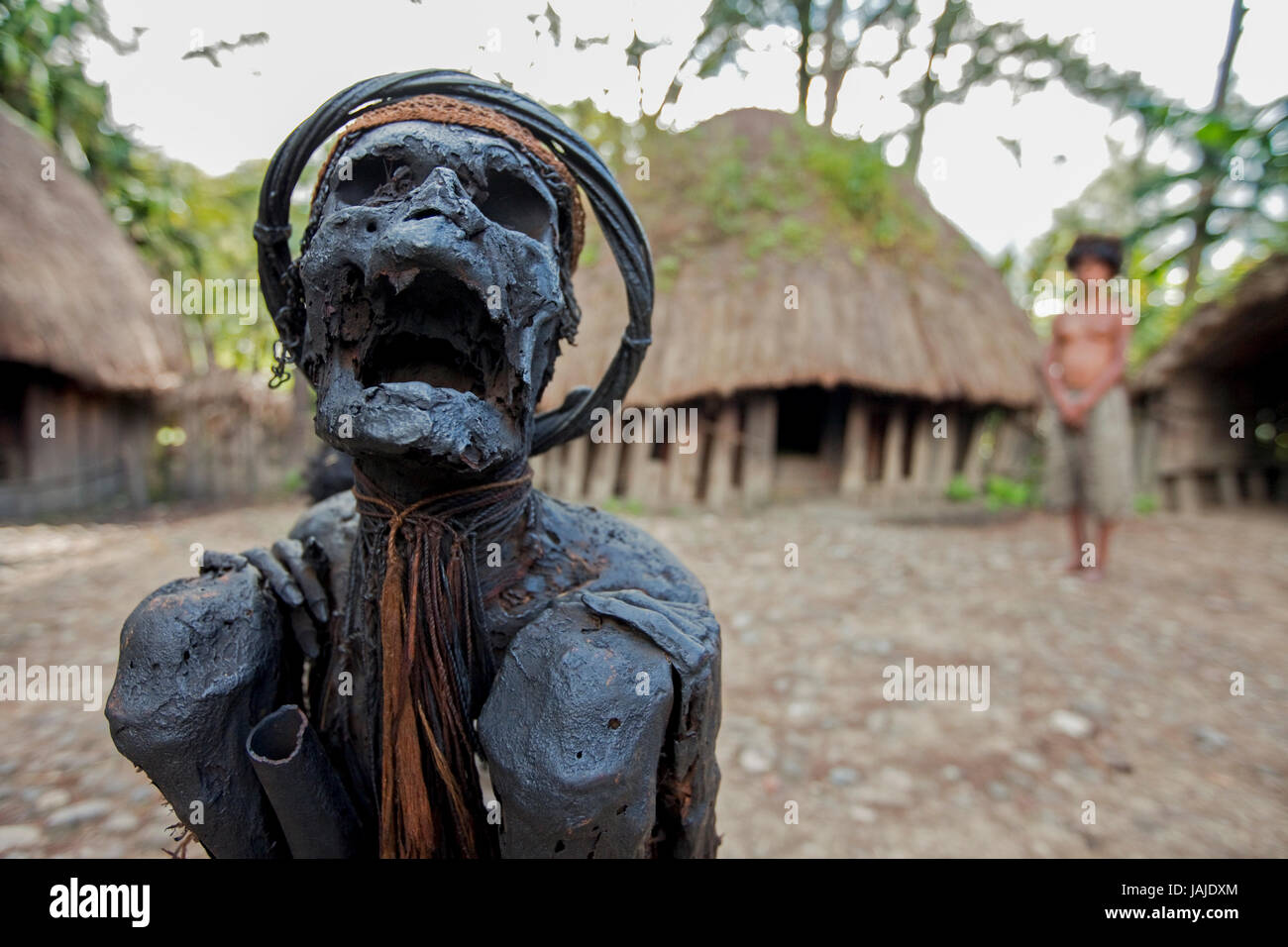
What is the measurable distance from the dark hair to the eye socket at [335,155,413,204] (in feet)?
18.2

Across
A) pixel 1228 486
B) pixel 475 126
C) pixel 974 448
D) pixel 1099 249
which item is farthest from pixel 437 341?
pixel 1228 486

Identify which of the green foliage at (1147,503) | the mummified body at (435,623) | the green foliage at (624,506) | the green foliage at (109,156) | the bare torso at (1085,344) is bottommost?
the green foliage at (1147,503)

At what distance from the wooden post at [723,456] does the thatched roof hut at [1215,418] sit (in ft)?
16.9

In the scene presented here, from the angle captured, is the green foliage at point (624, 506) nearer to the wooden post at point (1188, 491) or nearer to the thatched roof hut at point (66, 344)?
the thatched roof hut at point (66, 344)

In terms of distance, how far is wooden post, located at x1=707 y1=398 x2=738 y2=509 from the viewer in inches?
312

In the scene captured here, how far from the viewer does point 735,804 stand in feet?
8.95

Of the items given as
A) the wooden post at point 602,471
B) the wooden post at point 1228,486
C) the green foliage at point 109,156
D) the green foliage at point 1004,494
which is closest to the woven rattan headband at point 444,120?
the green foliage at point 109,156

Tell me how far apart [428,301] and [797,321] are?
23.6 feet

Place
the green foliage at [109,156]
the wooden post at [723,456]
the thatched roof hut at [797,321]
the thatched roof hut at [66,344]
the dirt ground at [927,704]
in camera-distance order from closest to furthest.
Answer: the dirt ground at [927,704] < the thatched roof hut at [66,344] < the green foliage at [109,156] < the thatched roof hut at [797,321] < the wooden post at [723,456]

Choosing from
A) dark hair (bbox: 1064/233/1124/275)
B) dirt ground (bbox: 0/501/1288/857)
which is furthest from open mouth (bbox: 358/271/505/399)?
dark hair (bbox: 1064/233/1124/275)

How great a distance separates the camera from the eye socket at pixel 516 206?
51.8 inches

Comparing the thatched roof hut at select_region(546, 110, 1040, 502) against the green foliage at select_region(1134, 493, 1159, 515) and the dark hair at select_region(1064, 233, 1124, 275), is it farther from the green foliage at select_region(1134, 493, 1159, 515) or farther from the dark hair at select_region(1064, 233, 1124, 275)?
the dark hair at select_region(1064, 233, 1124, 275)
